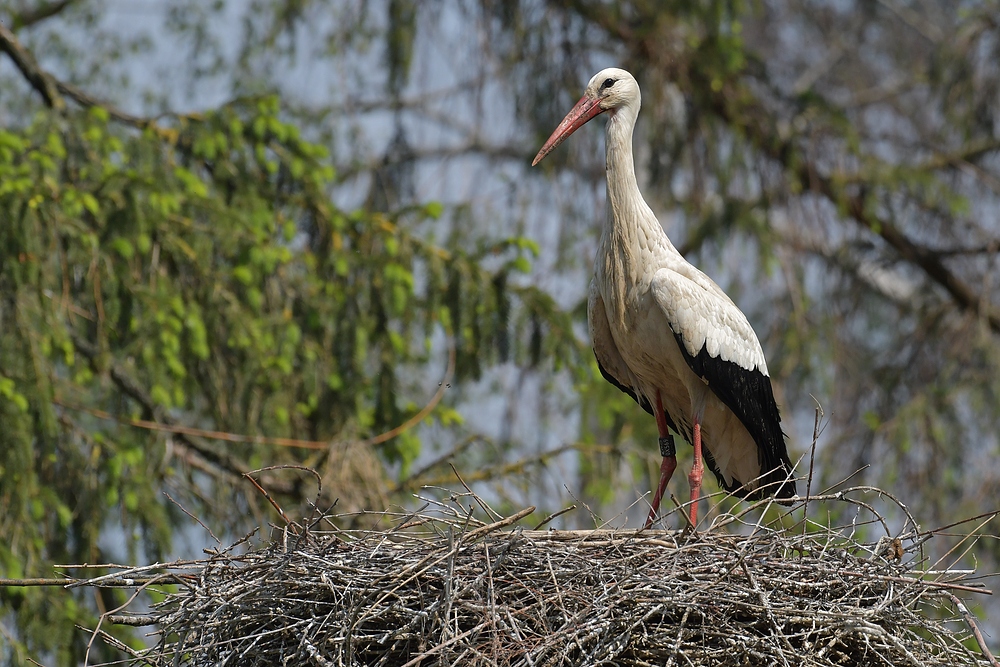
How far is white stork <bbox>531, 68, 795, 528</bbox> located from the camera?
226 inches

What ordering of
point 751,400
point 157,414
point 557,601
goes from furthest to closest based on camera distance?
1. point 157,414
2. point 751,400
3. point 557,601

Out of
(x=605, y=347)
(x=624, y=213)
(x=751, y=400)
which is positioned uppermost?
(x=624, y=213)

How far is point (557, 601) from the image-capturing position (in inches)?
170

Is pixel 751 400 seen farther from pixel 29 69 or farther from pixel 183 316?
pixel 29 69

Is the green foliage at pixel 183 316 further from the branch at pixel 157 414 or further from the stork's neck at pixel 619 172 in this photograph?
the stork's neck at pixel 619 172

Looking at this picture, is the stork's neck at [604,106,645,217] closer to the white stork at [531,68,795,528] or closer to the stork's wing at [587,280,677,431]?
the white stork at [531,68,795,528]

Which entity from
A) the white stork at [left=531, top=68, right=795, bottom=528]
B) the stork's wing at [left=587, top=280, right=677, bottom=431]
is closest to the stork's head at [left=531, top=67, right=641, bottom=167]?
the white stork at [left=531, top=68, right=795, bottom=528]

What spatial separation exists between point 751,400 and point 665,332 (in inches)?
23.6

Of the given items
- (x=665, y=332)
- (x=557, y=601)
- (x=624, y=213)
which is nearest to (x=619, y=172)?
(x=624, y=213)

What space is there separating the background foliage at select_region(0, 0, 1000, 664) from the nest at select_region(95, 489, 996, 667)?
1214 mm

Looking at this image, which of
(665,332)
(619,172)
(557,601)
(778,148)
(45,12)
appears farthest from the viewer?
(778,148)

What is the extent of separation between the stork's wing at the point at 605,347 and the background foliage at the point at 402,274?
1.10 meters

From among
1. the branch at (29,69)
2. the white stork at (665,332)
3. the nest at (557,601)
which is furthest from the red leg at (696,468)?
the branch at (29,69)

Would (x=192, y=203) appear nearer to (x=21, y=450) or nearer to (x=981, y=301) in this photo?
(x=21, y=450)
